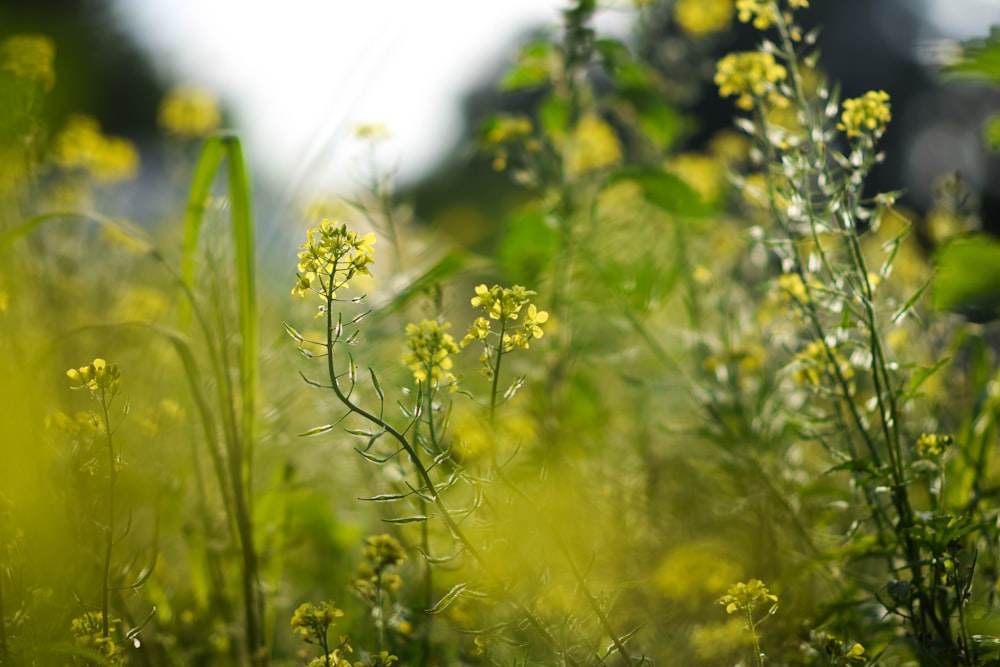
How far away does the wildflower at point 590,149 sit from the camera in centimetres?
237

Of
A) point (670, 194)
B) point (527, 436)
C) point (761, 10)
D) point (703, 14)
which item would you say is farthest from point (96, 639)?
point (703, 14)

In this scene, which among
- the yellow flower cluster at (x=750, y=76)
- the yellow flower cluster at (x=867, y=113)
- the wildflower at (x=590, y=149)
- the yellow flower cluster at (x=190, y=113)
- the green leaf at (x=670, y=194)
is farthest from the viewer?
the yellow flower cluster at (x=190, y=113)

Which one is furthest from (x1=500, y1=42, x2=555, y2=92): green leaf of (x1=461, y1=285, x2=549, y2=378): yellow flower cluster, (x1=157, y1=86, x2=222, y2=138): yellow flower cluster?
(x1=157, y1=86, x2=222, y2=138): yellow flower cluster

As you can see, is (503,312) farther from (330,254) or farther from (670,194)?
(670,194)

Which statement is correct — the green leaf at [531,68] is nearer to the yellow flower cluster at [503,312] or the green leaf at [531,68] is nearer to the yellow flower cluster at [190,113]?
the yellow flower cluster at [503,312]

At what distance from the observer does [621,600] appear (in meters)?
1.69

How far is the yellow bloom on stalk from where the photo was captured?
3094 millimetres

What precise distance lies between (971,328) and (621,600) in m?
1.05

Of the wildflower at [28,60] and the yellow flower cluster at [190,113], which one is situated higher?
the yellow flower cluster at [190,113]

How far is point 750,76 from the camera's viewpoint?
59.9 inches

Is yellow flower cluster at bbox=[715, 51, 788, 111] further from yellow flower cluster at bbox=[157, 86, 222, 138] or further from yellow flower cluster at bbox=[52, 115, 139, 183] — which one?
yellow flower cluster at bbox=[157, 86, 222, 138]

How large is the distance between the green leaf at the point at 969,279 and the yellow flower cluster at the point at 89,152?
100 inches

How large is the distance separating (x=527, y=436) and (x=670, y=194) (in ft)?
2.00

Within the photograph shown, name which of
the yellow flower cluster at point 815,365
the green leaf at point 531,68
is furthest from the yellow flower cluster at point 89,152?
the yellow flower cluster at point 815,365
